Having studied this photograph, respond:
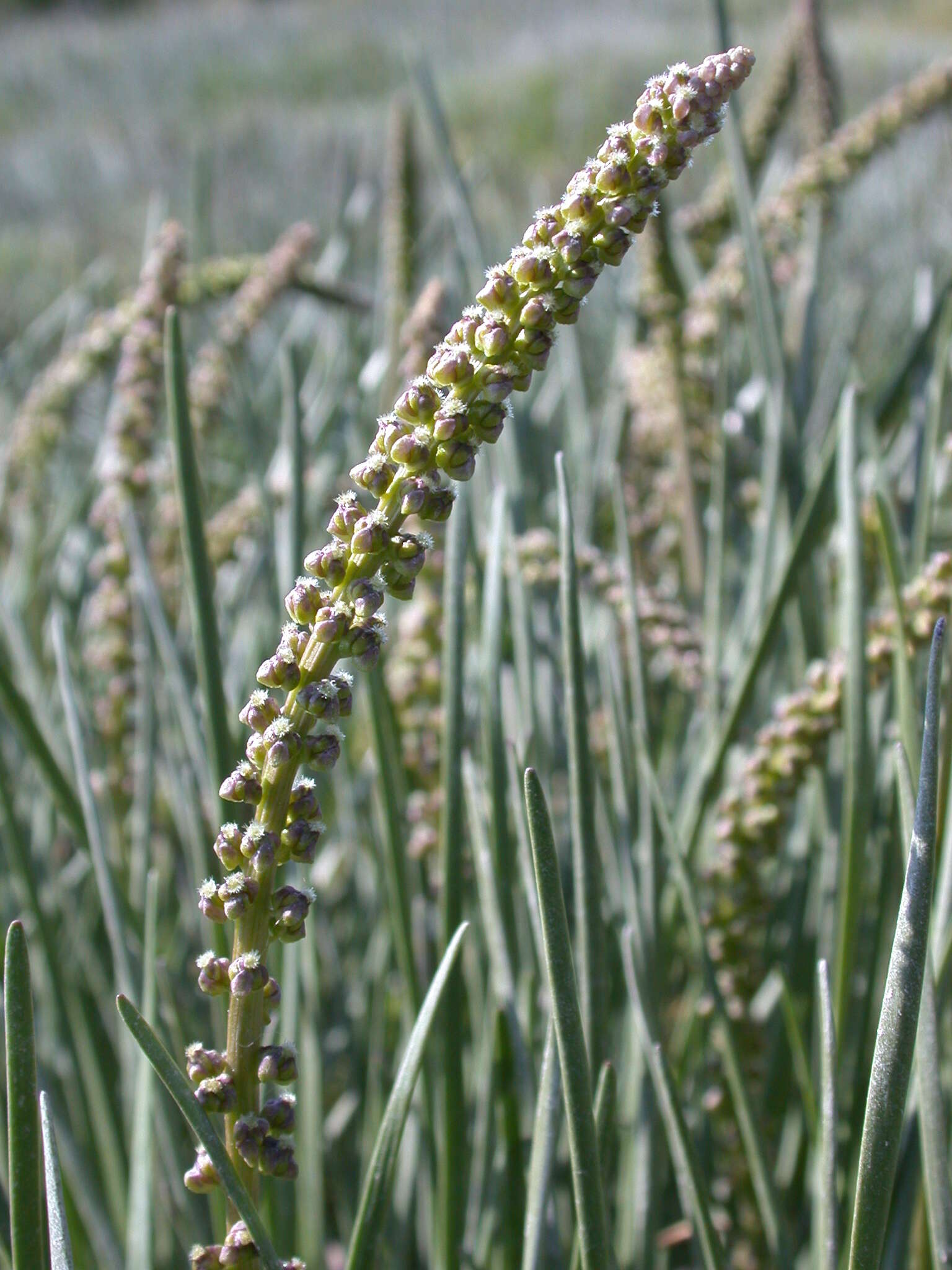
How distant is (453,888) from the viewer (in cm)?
40

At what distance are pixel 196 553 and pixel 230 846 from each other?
0.56ft

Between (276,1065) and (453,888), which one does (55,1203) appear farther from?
(453,888)

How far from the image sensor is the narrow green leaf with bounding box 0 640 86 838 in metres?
0.44

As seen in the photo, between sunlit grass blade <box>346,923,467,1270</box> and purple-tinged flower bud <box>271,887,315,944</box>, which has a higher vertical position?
purple-tinged flower bud <box>271,887,315,944</box>

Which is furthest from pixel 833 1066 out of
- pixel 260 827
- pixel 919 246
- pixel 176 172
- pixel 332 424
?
pixel 176 172

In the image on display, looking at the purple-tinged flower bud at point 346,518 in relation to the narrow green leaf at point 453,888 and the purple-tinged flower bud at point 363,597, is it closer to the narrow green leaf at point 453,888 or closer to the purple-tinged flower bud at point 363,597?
the purple-tinged flower bud at point 363,597

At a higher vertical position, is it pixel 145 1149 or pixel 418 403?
pixel 418 403

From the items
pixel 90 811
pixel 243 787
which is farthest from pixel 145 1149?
pixel 243 787

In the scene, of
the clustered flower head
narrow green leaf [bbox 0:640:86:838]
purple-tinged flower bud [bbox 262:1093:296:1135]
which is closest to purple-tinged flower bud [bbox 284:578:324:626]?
the clustered flower head

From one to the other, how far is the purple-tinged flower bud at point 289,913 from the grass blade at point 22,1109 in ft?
0.18

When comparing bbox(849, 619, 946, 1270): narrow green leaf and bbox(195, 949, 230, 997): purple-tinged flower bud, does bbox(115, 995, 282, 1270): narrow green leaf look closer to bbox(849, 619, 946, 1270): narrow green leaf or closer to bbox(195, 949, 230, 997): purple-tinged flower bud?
bbox(195, 949, 230, 997): purple-tinged flower bud

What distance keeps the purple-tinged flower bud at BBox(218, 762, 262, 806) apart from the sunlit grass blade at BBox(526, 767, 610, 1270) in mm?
56

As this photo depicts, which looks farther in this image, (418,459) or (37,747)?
(37,747)

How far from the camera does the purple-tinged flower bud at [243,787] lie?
0.24 metres
